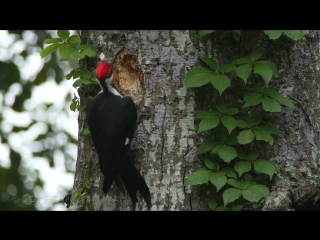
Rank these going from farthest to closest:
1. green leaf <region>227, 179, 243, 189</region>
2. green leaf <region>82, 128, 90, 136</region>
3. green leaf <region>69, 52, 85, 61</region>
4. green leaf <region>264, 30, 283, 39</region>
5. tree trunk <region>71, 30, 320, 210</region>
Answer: green leaf <region>82, 128, 90, 136</region> < green leaf <region>69, 52, 85, 61</region> < tree trunk <region>71, 30, 320, 210</region> < green leaf <region>227, 179, 243, 189</region> < green leaf <region>264, 30, 283, 39</region>

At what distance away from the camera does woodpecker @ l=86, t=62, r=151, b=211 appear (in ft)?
8.12

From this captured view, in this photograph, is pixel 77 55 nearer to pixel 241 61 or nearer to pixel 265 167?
pixel 241 61

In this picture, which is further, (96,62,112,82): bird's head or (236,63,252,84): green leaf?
(96,62,112,82): bird's head

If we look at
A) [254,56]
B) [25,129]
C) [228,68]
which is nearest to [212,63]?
[228,68]

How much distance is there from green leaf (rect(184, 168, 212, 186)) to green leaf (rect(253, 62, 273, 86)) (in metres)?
0.47

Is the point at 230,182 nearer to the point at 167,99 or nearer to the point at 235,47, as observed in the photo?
the point at 167,99

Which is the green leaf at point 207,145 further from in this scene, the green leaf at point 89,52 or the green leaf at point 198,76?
the green leaf at point 89,52

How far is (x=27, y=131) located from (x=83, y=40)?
2.34 m

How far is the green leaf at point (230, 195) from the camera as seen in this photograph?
2.27 metres

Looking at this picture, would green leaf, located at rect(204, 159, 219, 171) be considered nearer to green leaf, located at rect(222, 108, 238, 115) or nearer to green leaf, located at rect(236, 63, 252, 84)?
green leaf, located at rect(222, 108, 238, 115)

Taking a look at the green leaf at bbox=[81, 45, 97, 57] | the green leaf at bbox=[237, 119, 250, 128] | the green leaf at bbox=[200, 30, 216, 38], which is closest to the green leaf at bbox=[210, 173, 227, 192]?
the green leaf at bbox=[237, 119, 250, 128]

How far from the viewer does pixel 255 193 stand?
7.56 ft

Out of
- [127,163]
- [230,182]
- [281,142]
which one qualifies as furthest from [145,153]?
[281,142]

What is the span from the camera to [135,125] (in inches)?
101
